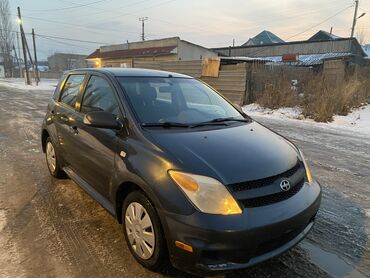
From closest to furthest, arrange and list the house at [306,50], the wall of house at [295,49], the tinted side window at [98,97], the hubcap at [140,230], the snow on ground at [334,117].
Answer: the hubcap at [140,230]
the tinted side window at [98,97]
the snow on ground at [334,117]
the house at [306,50]
the wall of house at [295,49]

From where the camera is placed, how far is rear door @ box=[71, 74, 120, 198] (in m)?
3.15

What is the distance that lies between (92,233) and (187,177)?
149 centimetres

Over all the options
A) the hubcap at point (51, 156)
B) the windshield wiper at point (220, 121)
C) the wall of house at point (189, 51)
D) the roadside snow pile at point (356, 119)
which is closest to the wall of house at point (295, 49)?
the wall of house at point (189, 51)

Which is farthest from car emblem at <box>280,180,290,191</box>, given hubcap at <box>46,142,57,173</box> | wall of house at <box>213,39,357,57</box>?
wall of house at <box>213,39,357,57</box>

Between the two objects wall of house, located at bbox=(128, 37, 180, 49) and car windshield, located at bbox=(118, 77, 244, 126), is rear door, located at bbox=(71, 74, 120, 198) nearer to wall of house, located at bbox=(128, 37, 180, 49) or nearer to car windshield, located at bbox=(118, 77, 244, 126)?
car windshield, located at bbox=(118, 77, 244, 126)

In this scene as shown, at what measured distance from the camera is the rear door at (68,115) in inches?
157

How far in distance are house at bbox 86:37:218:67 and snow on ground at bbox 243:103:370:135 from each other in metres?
23.2

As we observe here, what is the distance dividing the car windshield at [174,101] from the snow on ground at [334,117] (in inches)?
284

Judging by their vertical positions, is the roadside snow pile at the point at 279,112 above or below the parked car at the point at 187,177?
below

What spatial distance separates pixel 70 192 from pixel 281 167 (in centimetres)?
290

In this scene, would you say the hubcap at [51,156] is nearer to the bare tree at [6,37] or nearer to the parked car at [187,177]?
the parked car at [187,177]

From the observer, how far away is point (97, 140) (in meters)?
3.35

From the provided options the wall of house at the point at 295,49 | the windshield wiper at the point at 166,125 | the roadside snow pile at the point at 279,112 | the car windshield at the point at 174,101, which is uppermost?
the wall of house at the point at 295,49

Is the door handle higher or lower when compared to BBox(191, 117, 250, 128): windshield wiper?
lower
